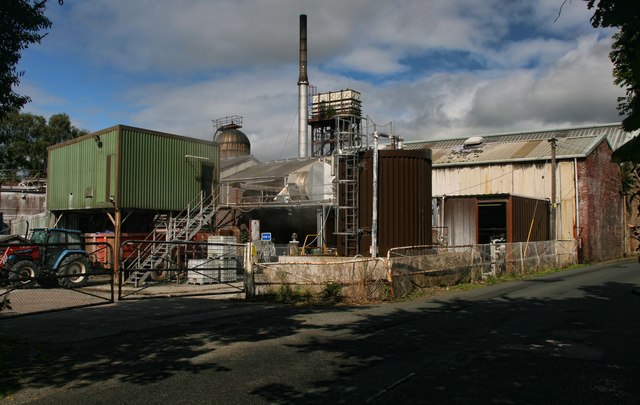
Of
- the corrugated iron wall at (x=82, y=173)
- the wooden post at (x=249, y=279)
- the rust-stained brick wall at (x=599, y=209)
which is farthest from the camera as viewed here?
the rust-stained brick wall at (x=599, y=209)

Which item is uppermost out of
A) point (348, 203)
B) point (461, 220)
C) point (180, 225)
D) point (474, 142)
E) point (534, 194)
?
point (474, 142)

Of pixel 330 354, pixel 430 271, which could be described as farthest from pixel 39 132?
pixel 330 354

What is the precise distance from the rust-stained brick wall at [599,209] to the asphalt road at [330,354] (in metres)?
22.4

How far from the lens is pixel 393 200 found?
1992 cm

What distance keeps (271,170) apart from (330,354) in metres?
28.5

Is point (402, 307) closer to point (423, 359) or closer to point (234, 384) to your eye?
point (423, 359)

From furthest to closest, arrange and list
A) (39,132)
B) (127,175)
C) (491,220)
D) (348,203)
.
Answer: (39,132) → (491,220) → (127,175) → (348,203)

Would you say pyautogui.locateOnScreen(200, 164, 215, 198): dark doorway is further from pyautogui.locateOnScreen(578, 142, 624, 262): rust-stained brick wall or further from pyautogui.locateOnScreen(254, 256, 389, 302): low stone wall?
pyautogui.locateOnScreen(578, 142, 624, 262): rust-stained brick wall

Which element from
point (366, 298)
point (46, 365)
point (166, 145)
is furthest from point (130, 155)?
point (46, 365)

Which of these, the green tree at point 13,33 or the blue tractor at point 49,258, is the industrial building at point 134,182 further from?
the green tree at point 13,33

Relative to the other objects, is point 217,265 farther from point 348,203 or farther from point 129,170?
point 129,170

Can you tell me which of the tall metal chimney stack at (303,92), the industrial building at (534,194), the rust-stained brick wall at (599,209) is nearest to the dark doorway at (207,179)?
the industrial building at (534,194)

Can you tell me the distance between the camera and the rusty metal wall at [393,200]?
65.1 ft

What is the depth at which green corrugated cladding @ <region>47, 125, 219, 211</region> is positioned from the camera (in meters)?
25.5
